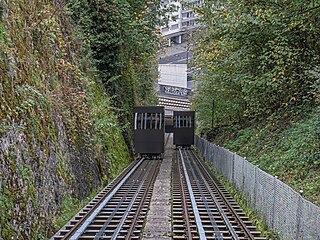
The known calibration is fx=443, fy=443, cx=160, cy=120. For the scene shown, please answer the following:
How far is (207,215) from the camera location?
12492 millimetres

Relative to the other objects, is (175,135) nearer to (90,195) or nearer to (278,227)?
(90,195)

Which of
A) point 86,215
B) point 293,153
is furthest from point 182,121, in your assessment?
point 86,215

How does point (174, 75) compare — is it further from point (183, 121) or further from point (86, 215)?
point (86, 215)

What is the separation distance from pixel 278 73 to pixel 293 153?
143 inches

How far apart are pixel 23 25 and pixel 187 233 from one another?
7456mm

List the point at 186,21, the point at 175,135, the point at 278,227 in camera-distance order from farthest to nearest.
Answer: the point at 186,21
the point at 175,135
the point at 278,227

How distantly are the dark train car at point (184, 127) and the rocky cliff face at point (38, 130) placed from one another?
2225 cm

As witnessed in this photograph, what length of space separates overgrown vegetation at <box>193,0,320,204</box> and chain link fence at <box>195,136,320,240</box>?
1.07 metres

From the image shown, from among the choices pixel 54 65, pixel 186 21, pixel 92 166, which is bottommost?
pixel 92 166

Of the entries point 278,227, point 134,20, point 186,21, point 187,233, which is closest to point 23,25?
point 187,233

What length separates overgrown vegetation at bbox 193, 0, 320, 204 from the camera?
1406cm

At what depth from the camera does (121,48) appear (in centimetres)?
2820

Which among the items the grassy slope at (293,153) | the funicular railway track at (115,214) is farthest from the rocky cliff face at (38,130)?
the grassy slope at (293,153)

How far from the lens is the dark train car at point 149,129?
1143 inches
